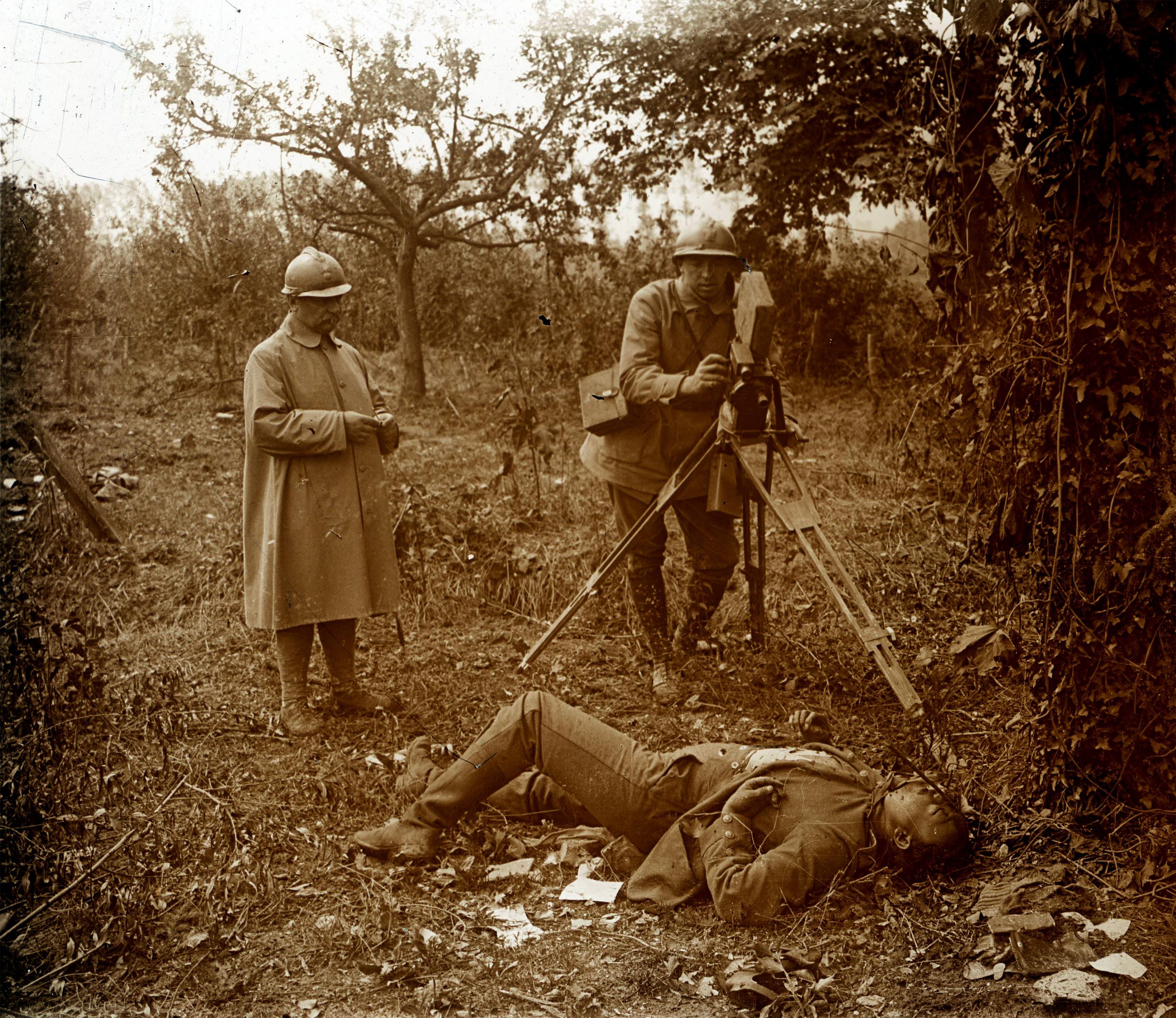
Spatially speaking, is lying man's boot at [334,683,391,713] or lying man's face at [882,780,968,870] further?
lying man's boot at [334,683,391,713]

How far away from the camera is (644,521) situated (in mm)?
4941

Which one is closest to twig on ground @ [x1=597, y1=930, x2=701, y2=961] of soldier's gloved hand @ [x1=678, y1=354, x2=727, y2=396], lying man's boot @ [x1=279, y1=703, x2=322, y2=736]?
lying man's boot @ [x1=279, y1=703, x2=322, y2=736]

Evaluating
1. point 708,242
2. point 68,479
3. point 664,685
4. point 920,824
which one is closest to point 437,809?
point 920,824

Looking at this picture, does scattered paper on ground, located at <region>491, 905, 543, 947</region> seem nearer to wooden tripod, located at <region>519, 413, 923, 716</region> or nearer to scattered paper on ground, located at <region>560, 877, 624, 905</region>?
scattered paper on ground, located at <region>560, 877, 624, 905</region>

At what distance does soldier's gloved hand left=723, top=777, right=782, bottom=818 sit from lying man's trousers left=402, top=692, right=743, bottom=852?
0.20 meters

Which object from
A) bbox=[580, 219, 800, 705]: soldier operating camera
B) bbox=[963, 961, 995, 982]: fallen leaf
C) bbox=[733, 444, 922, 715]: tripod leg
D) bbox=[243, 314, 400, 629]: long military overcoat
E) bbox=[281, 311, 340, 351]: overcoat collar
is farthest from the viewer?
bbox=[580, 219, 800, 705]: soldier operating camera

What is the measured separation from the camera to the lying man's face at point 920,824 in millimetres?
3164

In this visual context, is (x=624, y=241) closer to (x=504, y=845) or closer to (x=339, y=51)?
(x=339, y=51)

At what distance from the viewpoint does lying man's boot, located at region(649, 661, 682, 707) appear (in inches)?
197

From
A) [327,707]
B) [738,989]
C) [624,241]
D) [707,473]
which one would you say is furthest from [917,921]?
[624,241]

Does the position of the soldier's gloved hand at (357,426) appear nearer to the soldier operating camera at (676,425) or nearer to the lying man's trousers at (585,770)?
the soldier operating camera at (676,425)

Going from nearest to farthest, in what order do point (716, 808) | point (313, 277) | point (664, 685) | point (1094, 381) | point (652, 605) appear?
point (1094, 381) < point (716, 808) < point (313, 277) < point (664, 685) < point (652, 605)

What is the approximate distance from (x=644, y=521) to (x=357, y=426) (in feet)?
4.54

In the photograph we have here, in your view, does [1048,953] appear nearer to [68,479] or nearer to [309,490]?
[309,490]
